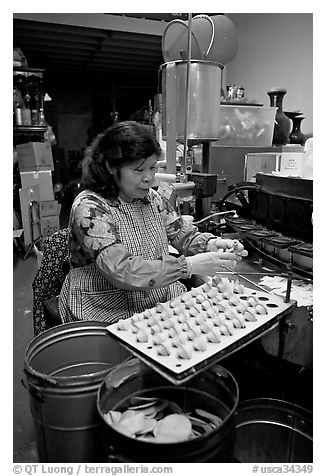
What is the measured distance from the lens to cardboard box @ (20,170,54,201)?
489 cm

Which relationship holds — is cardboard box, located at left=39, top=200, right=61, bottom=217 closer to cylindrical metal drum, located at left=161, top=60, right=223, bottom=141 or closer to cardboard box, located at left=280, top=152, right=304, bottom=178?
cylindrical metal drum, located at left=161, top=60, right=223, bottom=141

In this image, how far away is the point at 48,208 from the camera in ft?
15.9

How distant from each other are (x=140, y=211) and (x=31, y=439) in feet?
3.73

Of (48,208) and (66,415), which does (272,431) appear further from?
(48,208)

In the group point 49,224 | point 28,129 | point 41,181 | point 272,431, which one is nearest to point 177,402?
point 272,431

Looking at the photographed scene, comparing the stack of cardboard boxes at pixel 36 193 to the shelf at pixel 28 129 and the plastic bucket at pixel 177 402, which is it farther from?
the plastic bucket at pixel 177 402

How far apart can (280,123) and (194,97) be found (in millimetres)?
1379

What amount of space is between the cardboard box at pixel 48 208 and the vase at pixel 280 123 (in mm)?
3149

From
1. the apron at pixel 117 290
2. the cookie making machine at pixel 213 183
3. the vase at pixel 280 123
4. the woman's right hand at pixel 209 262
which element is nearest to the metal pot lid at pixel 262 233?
the cookie making machine at pixel 213 183

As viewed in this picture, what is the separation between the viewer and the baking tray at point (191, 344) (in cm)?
87

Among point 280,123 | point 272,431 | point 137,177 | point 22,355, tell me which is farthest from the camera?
point 280,123

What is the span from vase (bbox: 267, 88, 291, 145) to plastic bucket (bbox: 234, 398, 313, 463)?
195cm
